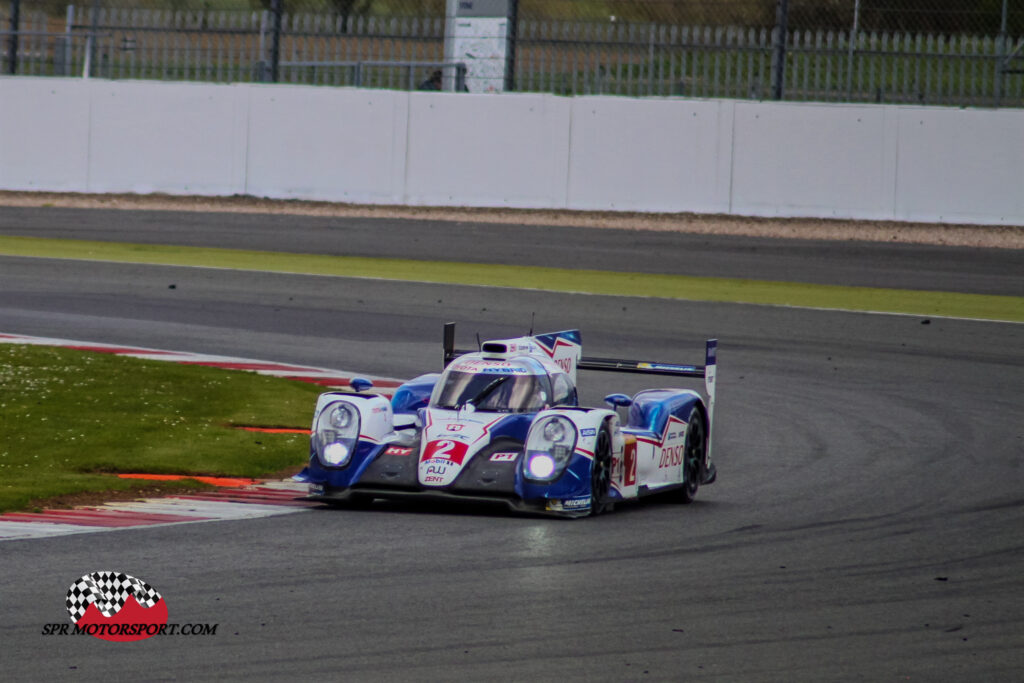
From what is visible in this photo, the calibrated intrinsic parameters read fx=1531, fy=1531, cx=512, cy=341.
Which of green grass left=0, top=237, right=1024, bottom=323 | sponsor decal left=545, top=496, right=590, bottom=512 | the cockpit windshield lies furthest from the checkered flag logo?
green grass left=0, top=237, right=1024, bottom=323

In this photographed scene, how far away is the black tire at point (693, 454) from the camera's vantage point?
9273mm

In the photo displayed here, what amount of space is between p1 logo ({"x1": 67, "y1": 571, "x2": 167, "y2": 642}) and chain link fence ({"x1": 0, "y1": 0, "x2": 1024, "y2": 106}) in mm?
19010

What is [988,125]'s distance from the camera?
74.4 feet

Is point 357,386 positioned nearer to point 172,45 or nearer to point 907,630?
point 907,630

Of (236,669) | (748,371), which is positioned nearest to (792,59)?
(748,371)

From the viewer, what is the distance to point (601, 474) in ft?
28.0

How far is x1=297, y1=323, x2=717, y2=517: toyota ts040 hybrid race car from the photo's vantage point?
27.1 feet

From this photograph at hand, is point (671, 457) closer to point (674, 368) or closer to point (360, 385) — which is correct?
point (674, 368)

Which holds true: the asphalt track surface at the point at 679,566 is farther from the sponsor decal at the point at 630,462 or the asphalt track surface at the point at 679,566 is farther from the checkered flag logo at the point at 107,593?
the sponsor decal at the point at 630,462

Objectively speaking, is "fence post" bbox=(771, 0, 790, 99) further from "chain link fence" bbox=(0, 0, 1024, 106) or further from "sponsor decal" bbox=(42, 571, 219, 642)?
"sponsor decal" bbox=(42, 571, 219, 642)

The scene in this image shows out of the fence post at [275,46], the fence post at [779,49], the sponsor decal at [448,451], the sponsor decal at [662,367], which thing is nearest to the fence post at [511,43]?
the fence post at [275,46]

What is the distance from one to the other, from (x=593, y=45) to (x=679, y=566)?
1894 cm

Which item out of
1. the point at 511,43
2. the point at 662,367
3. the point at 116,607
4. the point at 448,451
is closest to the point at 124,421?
the point at 448,451

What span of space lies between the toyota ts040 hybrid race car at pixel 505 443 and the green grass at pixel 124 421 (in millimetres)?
1260
